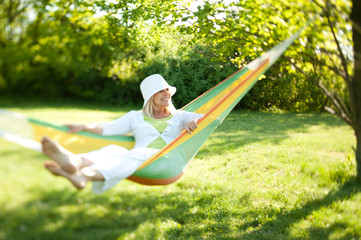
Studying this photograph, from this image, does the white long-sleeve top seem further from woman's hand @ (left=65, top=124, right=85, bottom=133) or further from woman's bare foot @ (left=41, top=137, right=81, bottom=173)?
woman's bare foot @ (left=41, top=137, right=81, bottom=173)

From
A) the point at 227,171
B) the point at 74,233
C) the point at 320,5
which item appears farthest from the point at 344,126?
the point at 74,233

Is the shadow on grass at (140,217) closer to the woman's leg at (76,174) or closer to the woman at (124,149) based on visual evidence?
the woman at (124,149)

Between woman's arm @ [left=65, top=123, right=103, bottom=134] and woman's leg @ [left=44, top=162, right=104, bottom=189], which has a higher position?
woman's arm @ [left=65, top=123, right=103, bottom=134]

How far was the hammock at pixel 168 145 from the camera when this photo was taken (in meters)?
1.50

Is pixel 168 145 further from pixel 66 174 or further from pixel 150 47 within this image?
pixel 150 47

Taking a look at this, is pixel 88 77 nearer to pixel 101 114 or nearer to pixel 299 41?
pixel 101 114

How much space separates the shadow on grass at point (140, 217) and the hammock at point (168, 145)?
0.60 meters

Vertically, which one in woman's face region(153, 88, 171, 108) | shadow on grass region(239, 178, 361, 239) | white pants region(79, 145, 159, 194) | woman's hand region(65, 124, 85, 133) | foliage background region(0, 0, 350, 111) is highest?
foliage background region(0, 0, 350, 111)

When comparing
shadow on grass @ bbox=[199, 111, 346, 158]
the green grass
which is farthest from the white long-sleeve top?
shadow on grass @ bbox=[199, 111, 346, 158]

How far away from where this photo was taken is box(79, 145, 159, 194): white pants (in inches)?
65.0

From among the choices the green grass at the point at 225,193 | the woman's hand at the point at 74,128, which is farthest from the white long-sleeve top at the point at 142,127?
the green grass at the point at 225,193

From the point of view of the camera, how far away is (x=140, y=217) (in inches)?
102

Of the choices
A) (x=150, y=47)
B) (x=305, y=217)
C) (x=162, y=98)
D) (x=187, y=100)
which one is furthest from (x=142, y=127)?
(x=150, y=47)

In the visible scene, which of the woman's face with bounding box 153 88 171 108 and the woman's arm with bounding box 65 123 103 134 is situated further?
the woman's face with bounding box 153 88 171 108
